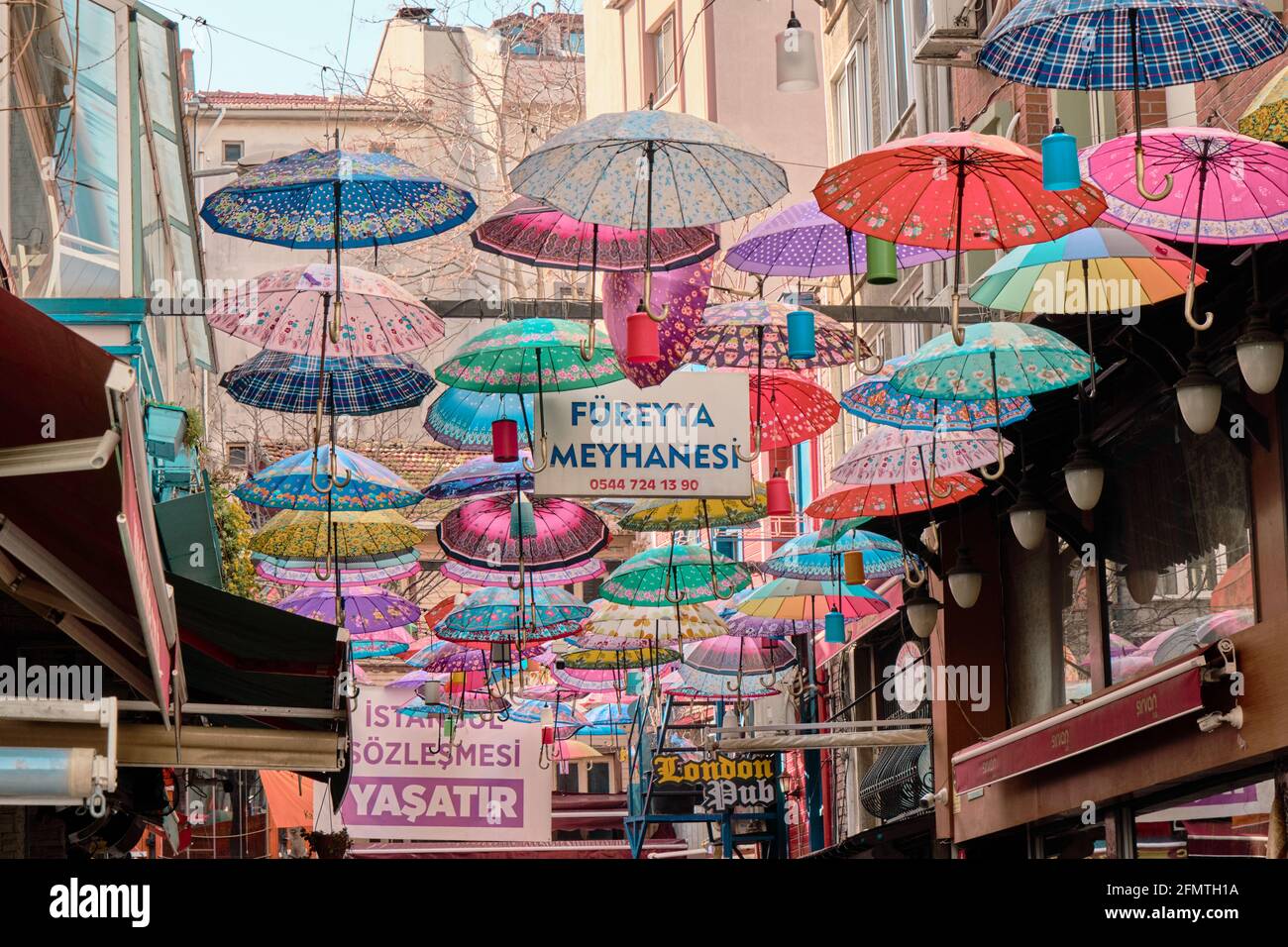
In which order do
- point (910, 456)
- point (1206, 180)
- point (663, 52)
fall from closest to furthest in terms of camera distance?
point (1206, 180), point (910, 456), point (663, 52)

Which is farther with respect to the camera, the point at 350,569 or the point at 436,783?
the point at 436,783

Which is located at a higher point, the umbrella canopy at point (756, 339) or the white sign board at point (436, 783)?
the umbrella canopy at point (756, 339)

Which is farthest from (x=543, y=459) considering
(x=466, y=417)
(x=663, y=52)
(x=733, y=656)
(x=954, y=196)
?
(x=663, y=52)

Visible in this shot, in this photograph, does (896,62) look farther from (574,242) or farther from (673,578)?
(574,242)

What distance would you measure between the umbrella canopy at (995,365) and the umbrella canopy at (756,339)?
2.05ft

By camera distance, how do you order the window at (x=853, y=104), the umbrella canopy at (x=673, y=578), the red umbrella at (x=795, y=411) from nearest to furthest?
the red umbrella at (x=795, y=411) → the umbrella canopy at (x=673, y=578) → the window at (x=853, y=104)

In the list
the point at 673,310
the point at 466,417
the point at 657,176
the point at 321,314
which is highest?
the point at 321,314

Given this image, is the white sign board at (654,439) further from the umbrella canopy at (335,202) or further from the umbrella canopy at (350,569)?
the umbrella canopy at (350,569)

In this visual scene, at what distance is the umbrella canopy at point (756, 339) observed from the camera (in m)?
12.3

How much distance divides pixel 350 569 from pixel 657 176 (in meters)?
10.2

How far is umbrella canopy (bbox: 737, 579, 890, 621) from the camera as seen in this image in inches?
792

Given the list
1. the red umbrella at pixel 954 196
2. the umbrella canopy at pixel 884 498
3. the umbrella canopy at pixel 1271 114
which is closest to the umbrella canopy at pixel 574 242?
the red umbrella at pixel 954 196

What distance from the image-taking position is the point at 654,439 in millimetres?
12195
